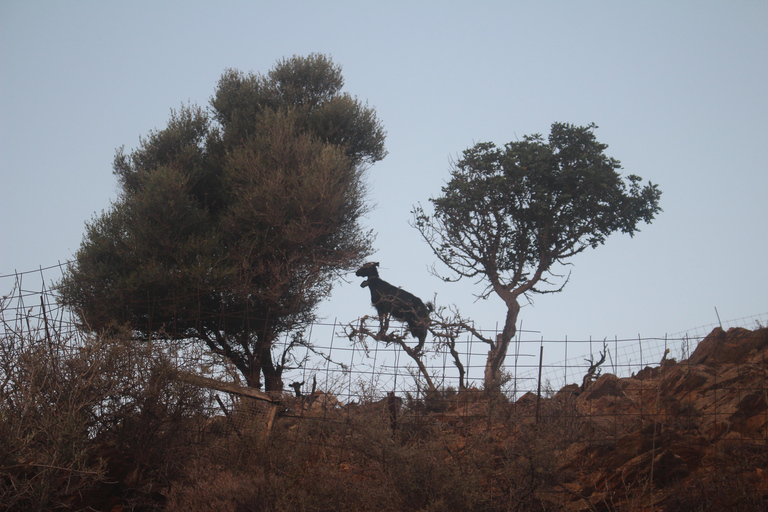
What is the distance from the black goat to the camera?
1315 cm

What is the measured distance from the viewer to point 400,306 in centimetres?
1356

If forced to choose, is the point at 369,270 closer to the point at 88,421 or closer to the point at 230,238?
the point at 230,238

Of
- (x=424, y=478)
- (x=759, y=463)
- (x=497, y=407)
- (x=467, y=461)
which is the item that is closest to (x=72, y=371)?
(x=424, y=478)

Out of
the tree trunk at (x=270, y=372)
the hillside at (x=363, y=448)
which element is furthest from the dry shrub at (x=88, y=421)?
the tree trunk at (x=270, y=372)

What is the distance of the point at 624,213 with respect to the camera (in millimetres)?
16203

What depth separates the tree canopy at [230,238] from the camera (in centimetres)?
1335

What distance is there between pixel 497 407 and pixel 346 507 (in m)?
3.64

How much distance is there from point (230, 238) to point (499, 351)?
22.4ft

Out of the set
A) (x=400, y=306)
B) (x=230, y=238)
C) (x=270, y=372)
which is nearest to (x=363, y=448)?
(x=400, y=306)

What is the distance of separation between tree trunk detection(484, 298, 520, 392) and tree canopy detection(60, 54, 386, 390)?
3965 mm

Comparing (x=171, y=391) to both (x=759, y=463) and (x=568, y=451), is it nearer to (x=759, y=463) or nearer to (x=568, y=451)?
(x=568, y=451)

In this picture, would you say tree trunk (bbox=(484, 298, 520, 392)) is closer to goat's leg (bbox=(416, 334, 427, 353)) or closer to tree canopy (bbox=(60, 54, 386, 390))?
goat's leg (bbox=(416, 334, 427, 353))

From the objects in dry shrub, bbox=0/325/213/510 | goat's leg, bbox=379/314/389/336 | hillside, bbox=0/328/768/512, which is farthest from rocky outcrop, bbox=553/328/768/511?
dry shrub, bbox=0/325/213/510

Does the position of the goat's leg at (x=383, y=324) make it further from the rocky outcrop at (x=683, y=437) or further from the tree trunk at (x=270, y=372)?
the rocky outcrop at (x=683, y=437)
